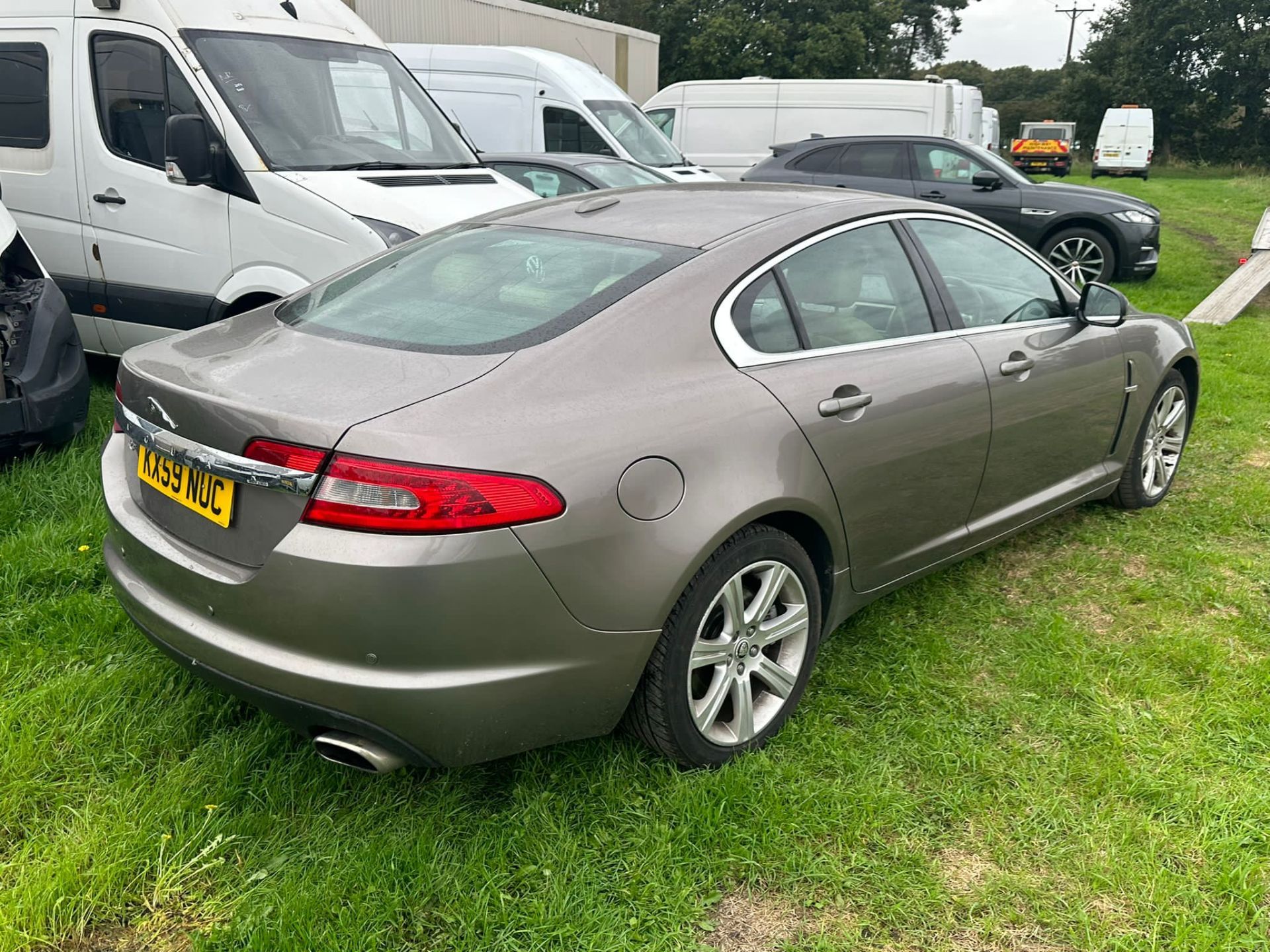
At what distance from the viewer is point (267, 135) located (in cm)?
553

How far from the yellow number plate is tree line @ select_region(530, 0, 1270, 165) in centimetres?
4151

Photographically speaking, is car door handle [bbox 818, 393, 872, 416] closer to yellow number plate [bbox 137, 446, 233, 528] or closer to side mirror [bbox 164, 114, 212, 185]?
yellow number plate [bbox 137, 446, 233, 528]

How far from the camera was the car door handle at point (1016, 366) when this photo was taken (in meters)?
3.52

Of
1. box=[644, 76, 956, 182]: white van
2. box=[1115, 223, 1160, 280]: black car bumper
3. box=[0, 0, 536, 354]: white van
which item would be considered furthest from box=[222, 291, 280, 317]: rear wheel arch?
box=[644, 76, 956, 182]: white van

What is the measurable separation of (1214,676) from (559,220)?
250 cm

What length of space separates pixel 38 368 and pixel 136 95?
6.51 ft

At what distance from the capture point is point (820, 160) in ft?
40.1

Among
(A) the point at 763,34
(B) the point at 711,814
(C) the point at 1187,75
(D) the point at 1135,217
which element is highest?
(A) the point at 763,34

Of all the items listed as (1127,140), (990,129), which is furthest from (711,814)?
(1127,140)

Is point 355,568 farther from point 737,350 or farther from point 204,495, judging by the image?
point 737,350

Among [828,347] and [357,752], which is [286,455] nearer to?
[357,752]

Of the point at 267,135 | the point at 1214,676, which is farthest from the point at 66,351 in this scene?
the point at 1214,676

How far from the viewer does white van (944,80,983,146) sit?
53.4 ft

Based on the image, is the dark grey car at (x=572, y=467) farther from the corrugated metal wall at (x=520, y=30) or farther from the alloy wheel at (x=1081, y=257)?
the corrugated metal wall at (x=520, y=30)
